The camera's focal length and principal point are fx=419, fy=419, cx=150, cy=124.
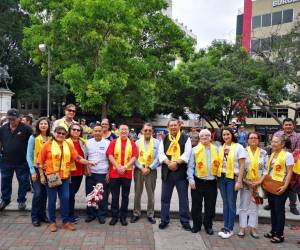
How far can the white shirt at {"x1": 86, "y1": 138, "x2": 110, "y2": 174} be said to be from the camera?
7180 millimetres

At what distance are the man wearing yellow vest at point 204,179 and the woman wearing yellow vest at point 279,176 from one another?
0.87 metres

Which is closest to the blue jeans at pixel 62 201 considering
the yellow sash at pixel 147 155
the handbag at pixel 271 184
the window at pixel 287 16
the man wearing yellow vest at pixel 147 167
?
the man wearing yellow vest at pixel 147 167

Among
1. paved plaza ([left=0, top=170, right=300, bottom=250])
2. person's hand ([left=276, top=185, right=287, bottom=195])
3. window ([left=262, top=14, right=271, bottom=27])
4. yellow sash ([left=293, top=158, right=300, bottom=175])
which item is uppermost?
window ([left=262, top=14, right=271, bottom=27])

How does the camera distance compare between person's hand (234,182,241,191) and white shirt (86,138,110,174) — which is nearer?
person's hand (234,182,241,191)

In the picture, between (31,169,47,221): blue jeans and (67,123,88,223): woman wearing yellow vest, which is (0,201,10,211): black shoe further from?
(67,123,88,223): woman wearing yellow vest

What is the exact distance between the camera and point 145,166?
7.26m

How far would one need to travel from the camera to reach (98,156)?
7.20 metres

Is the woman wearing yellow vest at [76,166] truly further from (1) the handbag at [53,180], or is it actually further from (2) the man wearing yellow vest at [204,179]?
(2) the man wearing yellow vest at [204,179]

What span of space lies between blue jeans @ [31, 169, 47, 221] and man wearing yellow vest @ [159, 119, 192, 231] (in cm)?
199

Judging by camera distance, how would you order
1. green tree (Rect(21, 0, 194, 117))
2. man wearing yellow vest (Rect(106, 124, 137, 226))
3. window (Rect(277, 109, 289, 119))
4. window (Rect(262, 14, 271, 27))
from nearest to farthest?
man wearing yellow vest (Rect(106, 124, 137, 226)), green tree (Rect(21, 0, 194, 117)), window (Rect(262, 14, 271, 27)), window (Rect(277, 109, 289, 119))

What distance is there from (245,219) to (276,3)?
3949 centimetres

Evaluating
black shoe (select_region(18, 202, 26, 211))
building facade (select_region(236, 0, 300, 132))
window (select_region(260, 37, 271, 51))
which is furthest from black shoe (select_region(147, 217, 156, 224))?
building facade (select_region(236, 0, 300, 132))

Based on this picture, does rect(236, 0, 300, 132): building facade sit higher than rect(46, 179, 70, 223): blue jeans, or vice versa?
rect(236, 0, 300, 132): building facade

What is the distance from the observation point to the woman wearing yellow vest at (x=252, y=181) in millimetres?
6589
